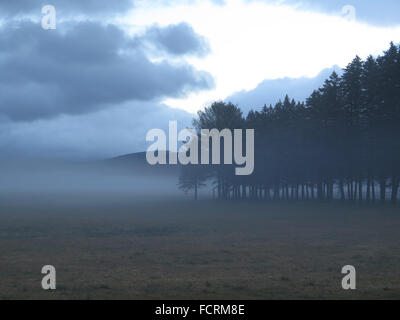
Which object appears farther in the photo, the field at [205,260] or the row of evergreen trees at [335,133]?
the row of evergreen trees at [335,133]

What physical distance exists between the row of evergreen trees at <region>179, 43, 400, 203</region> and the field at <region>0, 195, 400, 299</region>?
52.8ft

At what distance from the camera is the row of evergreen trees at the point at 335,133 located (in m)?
48.3

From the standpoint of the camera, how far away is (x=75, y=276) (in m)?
16.4

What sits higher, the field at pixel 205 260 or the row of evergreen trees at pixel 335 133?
the row of evergreen trees at pixel 335 133

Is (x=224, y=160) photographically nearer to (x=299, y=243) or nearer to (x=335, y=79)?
(x=335, y=79)

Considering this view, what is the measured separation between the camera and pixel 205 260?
20000mm

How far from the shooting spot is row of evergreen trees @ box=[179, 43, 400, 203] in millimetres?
48344

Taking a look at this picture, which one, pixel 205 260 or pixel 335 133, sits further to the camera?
pixel 335 133

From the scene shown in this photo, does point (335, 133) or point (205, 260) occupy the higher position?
point (335, 133)

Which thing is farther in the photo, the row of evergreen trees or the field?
the row of evergreen trees

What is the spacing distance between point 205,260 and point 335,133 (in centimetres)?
4111

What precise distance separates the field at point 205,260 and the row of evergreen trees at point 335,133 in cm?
1609

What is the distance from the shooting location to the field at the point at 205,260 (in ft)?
44.7
